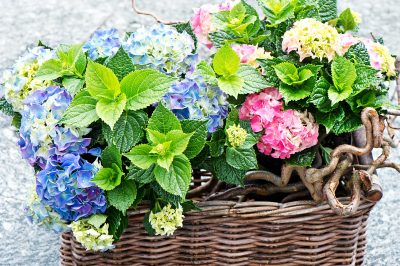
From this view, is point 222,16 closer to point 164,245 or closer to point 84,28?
point 164,245

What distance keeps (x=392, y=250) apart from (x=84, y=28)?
1.34 m

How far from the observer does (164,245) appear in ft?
4.68

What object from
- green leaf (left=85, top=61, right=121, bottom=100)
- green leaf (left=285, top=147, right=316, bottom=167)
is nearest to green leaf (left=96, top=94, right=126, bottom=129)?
green leaf (left=85, top=61, right=121, bottom=100)

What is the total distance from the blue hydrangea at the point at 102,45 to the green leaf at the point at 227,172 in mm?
260

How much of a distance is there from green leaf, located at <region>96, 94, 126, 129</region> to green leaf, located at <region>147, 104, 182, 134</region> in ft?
0.17

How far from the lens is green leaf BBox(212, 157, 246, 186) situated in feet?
4.50

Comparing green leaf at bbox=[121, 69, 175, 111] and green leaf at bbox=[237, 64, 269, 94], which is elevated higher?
green leaf at bbox=[121, 69, 175, 111]

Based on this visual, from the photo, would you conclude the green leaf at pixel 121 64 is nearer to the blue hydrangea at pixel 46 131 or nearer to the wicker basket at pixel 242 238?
the blue hydrangea at pixel 46 131

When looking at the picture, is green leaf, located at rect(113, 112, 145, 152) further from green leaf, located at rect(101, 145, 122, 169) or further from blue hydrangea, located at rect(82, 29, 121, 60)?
blue hydrangea, located at rect(82, 29, 121, 60)

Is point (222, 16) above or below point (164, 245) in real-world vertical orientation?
above

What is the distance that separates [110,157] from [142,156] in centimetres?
6

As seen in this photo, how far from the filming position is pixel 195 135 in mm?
1299

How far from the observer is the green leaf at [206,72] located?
4.42 ft

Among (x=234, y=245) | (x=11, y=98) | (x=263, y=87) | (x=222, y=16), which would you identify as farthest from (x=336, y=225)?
(x=11, y=98)
